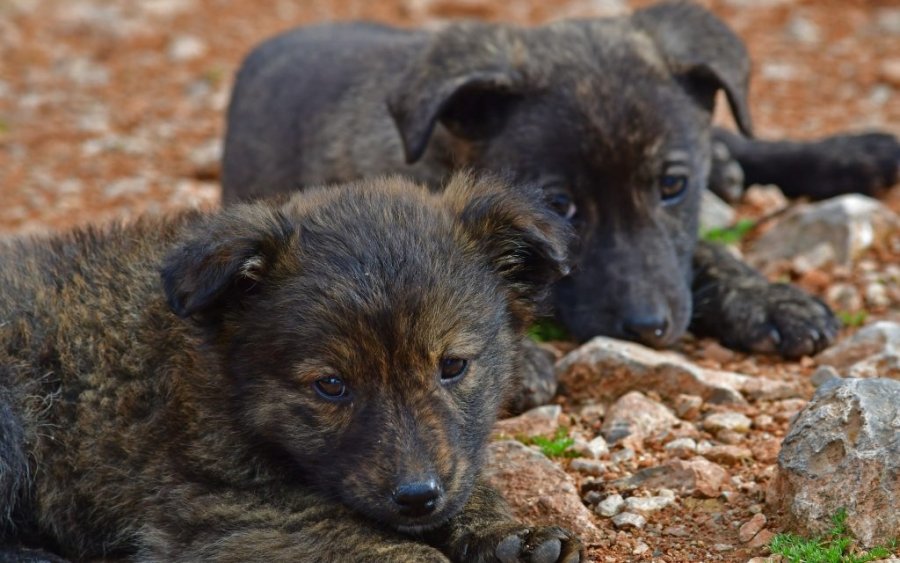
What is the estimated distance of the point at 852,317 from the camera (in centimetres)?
616

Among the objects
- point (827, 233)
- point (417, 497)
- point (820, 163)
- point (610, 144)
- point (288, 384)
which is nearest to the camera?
point (417, 497)

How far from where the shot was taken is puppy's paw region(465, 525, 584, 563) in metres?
3.82

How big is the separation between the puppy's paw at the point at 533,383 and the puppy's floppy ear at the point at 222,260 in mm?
1385

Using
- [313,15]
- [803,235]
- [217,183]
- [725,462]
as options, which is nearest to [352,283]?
[725,462]

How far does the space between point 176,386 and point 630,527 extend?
5.08 ft

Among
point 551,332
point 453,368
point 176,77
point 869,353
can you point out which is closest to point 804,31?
point 176,77

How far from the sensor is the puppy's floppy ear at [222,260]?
3.86 meters

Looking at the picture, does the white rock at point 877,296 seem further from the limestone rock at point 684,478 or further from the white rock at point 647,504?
the white rock at point 647,504

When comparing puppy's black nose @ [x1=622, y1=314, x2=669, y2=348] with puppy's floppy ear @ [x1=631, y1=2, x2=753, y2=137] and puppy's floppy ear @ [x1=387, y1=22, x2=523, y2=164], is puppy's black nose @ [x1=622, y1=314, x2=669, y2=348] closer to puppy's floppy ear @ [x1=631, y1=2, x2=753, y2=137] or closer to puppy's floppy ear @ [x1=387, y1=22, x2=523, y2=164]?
puppy's floppy ear @ [x1=387, y1=22, x2=523, y2=164]

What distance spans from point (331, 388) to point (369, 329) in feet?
0.75

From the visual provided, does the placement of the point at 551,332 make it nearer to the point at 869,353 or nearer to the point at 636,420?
the point at 636,420

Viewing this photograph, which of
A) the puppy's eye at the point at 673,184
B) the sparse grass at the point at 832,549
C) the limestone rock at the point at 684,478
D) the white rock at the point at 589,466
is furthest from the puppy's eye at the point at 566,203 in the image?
the sparse grass at the point at 832,549

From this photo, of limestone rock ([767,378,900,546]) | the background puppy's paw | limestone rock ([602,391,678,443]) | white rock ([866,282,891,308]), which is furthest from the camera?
the background puppy's paw

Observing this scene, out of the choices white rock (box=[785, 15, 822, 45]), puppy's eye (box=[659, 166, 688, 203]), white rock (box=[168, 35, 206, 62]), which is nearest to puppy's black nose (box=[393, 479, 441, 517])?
puppy's eye (box=[659, 166, 688, 203])
